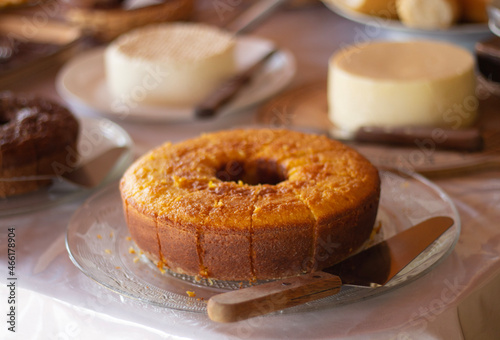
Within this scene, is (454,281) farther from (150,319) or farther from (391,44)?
(391,44)

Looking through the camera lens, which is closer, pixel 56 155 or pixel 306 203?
pixel 306 203

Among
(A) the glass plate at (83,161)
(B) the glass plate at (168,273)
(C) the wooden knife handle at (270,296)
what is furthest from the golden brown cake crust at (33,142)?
(C) the wooden knife handle at (270,296)

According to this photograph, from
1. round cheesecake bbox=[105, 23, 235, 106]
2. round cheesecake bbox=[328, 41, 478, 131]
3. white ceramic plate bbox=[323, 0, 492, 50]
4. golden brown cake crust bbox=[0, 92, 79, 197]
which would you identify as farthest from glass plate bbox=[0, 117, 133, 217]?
white ceramic plate bbox=[323, 0, 492, 50]

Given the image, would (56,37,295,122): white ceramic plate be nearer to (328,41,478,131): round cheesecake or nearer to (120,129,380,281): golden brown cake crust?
(328,41,478,131): round cheesecake

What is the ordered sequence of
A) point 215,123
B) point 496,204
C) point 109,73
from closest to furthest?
1. point 496,204
2. point 215,123
3. point 109,73

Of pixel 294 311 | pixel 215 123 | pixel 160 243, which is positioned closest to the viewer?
pixel 294 311

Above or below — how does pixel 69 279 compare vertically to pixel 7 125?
below

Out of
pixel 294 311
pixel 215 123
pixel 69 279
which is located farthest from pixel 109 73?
pixel 294 311
